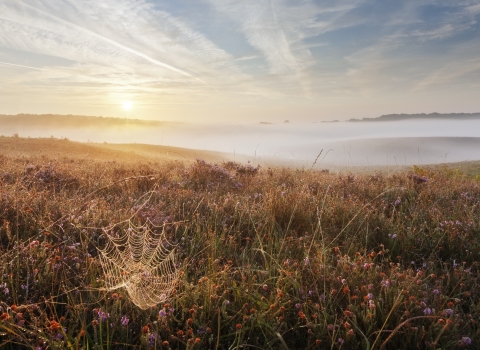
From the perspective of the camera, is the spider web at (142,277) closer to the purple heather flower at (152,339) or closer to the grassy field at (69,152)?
the purple heather flower at (152,339)

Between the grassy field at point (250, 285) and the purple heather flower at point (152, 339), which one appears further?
the grassy field at point (250, 285)

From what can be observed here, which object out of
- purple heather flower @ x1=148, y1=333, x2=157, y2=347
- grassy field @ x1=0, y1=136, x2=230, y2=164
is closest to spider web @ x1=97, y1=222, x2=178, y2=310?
purple heather flower @ x1=148, y1=333, x2=157, y2=347

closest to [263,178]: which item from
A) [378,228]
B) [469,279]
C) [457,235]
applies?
[378,228]

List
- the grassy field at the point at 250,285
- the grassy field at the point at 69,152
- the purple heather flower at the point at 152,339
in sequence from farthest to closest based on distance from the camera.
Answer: the grassy field at the point at 69,152 → the grassy field at the point at 250,285 → the purple heather flower at the point at 152,339

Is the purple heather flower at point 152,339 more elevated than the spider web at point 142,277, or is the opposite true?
the spider web at point 142,277

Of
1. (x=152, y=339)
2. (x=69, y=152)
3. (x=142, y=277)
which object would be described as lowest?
(x=152, y=339)

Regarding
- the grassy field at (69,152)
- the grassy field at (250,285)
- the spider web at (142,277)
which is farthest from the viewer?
the grassy field at (69,152)

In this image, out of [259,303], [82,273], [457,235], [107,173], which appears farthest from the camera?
[107,173]

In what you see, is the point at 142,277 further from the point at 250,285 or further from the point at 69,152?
the point at 69,152

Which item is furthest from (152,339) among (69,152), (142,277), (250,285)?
(69,152)

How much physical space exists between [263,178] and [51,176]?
468 cm

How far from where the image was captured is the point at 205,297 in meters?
2.60

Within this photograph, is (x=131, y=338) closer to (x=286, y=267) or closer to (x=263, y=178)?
(x=286, y=267)

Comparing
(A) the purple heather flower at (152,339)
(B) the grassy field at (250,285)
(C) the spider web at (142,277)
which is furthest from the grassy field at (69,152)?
(A) the purple heather flower at (152,339)
